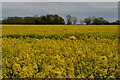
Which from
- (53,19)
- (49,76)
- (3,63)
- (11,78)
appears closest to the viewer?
(49,76)

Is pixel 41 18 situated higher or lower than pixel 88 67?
higher

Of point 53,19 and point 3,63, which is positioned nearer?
point 3,63

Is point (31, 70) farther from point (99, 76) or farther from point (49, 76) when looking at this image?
point (99, 76)

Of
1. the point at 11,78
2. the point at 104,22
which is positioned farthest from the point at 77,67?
the point at 104,22

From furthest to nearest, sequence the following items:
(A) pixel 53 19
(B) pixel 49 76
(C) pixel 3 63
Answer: (A) pixel 53 19
(C) pixel 3 63
(B) pixel 49 76

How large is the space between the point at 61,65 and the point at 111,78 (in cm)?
107

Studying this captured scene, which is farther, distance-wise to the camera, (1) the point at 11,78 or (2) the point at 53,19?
(2) the point at 53,19

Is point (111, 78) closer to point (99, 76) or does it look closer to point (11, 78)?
point (99, 76)

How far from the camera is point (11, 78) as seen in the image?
483 centimetres

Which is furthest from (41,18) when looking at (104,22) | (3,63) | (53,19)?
(3,63)

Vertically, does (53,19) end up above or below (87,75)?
above

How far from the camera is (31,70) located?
4.66 metres

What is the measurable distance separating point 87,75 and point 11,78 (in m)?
1.51

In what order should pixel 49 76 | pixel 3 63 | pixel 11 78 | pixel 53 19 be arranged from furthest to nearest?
pixel 53 19 < pixel 3 63 < pixel 11 78 < pixel 49 76
